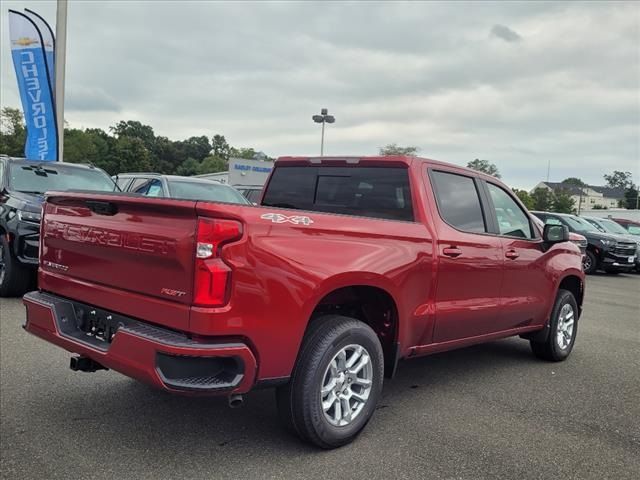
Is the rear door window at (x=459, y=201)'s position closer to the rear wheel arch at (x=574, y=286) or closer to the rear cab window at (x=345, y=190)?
the rear cab window at (x=345, y=190)

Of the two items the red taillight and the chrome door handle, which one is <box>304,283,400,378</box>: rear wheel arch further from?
the red taillight

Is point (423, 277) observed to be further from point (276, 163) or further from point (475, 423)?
point (276, 163)

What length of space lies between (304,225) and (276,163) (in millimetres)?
1948

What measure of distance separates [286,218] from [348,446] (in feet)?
4.86

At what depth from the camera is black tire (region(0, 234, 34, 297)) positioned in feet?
23.3

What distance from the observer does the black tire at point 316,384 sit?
10.5 ft

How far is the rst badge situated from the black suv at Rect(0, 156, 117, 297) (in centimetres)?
461

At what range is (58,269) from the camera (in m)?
3.71

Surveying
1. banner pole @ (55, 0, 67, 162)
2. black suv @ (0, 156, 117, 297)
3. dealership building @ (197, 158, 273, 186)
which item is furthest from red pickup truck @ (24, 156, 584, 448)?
dealership building @ (197, 158, 273, 186)

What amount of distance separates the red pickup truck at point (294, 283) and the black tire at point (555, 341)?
0.99 metres

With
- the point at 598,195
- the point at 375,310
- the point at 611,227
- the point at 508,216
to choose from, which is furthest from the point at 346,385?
the point at 598,195

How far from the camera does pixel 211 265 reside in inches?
110

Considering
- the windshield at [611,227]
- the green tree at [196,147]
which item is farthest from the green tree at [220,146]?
the windshield at [611,227]

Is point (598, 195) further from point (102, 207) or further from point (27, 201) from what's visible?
point (102, 207)
